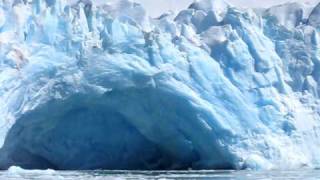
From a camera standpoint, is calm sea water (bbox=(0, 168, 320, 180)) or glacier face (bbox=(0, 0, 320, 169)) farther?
glacier face (bbox=(0, 0, 320, 169))

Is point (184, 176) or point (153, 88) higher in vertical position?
point (153, 88)

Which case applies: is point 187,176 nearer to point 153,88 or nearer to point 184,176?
point 184,176

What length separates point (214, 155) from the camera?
1730 centimetres

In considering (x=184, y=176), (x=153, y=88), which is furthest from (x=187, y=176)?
(x=153, y=88)

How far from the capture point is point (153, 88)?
17.0 meters

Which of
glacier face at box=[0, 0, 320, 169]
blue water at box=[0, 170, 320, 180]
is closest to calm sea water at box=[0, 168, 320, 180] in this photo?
blue water at box=[0, 170, 320, 180]

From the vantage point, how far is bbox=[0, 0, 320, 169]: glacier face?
1694 cm

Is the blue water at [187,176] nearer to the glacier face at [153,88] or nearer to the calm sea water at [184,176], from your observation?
the calm sea water at [184,176]

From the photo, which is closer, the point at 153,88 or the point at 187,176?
the point at 187,176

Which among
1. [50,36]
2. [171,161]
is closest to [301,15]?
[171,161]

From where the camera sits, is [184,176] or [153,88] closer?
[184,176]

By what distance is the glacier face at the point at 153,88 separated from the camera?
1694cm

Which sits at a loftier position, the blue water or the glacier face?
the glacier face

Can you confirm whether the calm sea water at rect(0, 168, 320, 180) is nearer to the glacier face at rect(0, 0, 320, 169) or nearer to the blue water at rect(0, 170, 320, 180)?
the blue water at rect(0, 170, 320, 180)
